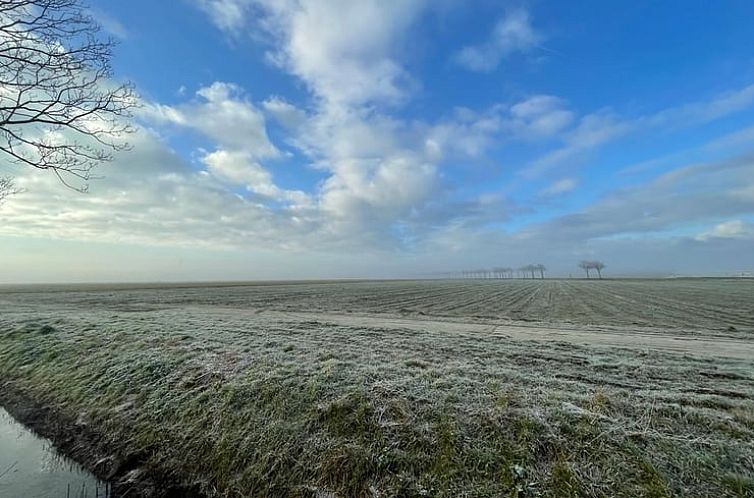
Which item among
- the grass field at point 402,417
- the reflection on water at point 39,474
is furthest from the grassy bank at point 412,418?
the reflection on water at point 39,474

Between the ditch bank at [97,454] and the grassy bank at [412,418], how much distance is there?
0.39 feet

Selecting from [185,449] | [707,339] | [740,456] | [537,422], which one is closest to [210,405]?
[185,449]

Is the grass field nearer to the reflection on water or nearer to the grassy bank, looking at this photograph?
the grassy bank

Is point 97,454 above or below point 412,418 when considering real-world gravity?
below

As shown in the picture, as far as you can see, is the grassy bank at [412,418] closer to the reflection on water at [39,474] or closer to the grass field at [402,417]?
the grass field at [402,417]

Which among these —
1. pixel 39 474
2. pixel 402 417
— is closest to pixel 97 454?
pixel 39 474

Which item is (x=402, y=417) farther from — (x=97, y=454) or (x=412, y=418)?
(x=97, y=454)

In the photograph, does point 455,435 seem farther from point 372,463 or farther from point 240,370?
point 240,370

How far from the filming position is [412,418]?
6445mm

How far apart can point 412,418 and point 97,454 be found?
6.72 metres

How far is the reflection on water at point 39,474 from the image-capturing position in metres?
6.18

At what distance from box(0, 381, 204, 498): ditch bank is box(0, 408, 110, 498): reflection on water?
15 centimetres

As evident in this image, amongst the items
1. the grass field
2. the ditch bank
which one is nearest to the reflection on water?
the ditch bank

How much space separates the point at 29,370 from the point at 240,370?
29.3 ft
